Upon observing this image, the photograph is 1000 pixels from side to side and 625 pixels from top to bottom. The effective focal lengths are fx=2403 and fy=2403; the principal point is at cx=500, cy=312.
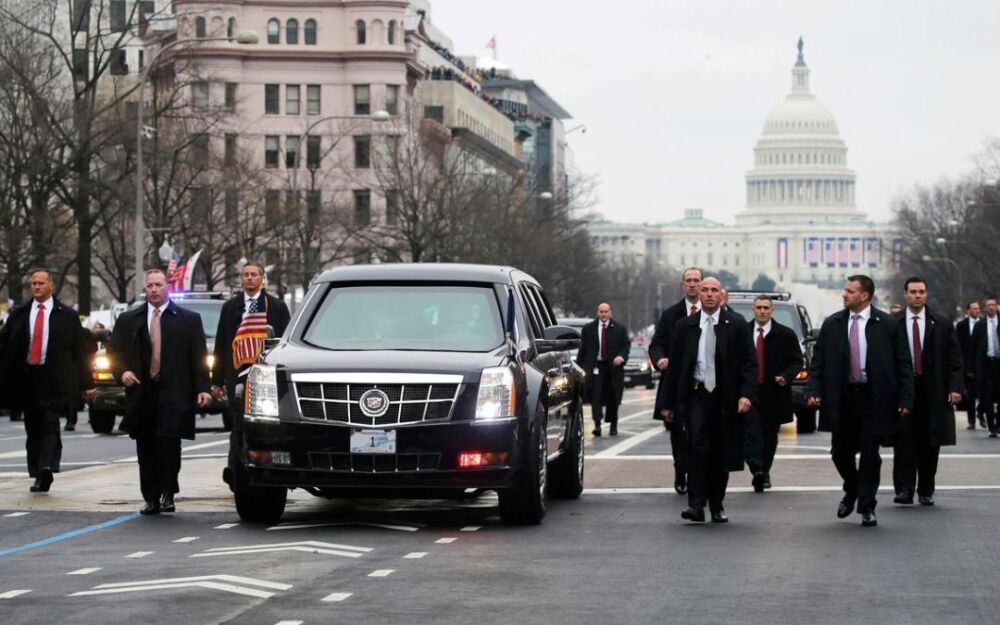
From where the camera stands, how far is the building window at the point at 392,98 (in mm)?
109000

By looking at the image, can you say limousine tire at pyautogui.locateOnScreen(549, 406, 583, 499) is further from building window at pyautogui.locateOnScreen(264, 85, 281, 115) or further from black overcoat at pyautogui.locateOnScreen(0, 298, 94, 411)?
building window at pyautogui.locateOnScreen(264, 85, 281, 115)

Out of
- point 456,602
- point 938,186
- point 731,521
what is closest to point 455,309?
point 731,521

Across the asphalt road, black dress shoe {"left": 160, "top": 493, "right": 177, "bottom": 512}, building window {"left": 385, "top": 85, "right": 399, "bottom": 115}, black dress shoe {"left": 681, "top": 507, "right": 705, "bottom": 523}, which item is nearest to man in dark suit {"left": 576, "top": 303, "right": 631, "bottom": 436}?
the asphalt road

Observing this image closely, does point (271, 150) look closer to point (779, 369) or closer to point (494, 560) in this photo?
point (779, 369)

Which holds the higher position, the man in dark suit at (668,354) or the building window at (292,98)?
the building window at (292,98)

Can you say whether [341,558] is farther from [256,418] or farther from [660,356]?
[660,356]

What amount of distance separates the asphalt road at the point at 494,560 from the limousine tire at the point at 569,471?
14 centimetres

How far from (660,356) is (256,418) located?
3849 millimetres

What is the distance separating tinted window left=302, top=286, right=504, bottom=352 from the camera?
15578mm

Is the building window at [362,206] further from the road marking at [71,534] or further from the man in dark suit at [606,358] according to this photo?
the road marking at [71,534]

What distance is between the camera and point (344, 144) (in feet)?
357

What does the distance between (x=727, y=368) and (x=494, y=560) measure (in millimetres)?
3215

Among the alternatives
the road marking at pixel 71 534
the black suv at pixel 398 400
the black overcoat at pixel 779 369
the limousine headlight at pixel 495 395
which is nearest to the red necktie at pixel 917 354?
the black overcoat at pixel 779 369

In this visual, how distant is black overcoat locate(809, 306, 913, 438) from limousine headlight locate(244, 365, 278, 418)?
145 inches
